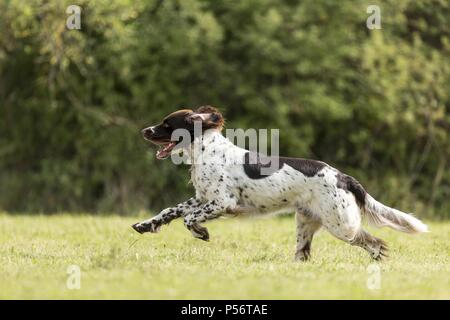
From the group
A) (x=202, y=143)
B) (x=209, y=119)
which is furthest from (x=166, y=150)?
(x=209, y=119)

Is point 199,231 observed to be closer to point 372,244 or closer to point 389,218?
point 372,244

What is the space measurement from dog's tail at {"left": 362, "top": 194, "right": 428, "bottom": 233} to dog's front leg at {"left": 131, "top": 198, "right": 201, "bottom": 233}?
160cm

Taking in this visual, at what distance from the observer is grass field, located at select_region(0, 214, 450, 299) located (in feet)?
19.8

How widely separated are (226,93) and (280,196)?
9257 millimetres

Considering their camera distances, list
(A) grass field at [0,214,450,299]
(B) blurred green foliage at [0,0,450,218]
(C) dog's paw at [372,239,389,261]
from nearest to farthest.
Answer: (A) grass field at [0,214,450,299] < (C) dog's paw at [372,239,389,261] < (B) blurred green foliage at [0,0,450,218]

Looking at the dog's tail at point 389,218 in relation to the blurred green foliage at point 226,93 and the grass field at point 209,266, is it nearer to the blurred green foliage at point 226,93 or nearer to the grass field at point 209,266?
the grass field at point 209,266

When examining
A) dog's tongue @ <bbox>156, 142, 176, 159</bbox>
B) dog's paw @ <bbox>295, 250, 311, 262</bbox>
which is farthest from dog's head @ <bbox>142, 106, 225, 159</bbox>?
dog's paw @ <bbox>295, 250, 311, 262</bbox>

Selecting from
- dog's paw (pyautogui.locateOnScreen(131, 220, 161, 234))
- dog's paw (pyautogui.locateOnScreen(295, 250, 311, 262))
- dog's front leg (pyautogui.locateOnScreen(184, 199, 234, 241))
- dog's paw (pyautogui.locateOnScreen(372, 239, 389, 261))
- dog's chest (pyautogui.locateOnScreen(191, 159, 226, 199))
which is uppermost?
dog's chest (pyautogui.locateOnScreen(191, 159, 226, 199))

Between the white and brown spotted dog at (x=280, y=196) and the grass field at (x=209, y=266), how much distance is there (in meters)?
0.29

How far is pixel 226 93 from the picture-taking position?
56.3ft

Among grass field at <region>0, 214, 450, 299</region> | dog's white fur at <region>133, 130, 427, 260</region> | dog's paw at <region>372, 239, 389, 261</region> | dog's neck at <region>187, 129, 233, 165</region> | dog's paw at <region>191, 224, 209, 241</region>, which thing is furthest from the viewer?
dog's neck at <region>187, 129, 233, 165</region>

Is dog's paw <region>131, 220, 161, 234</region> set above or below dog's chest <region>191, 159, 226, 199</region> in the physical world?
below

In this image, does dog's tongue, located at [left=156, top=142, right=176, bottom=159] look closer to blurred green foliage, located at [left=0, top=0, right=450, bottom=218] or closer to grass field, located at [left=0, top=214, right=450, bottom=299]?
grass field, located at [left=0, top=214, right=450, bottom=299]
